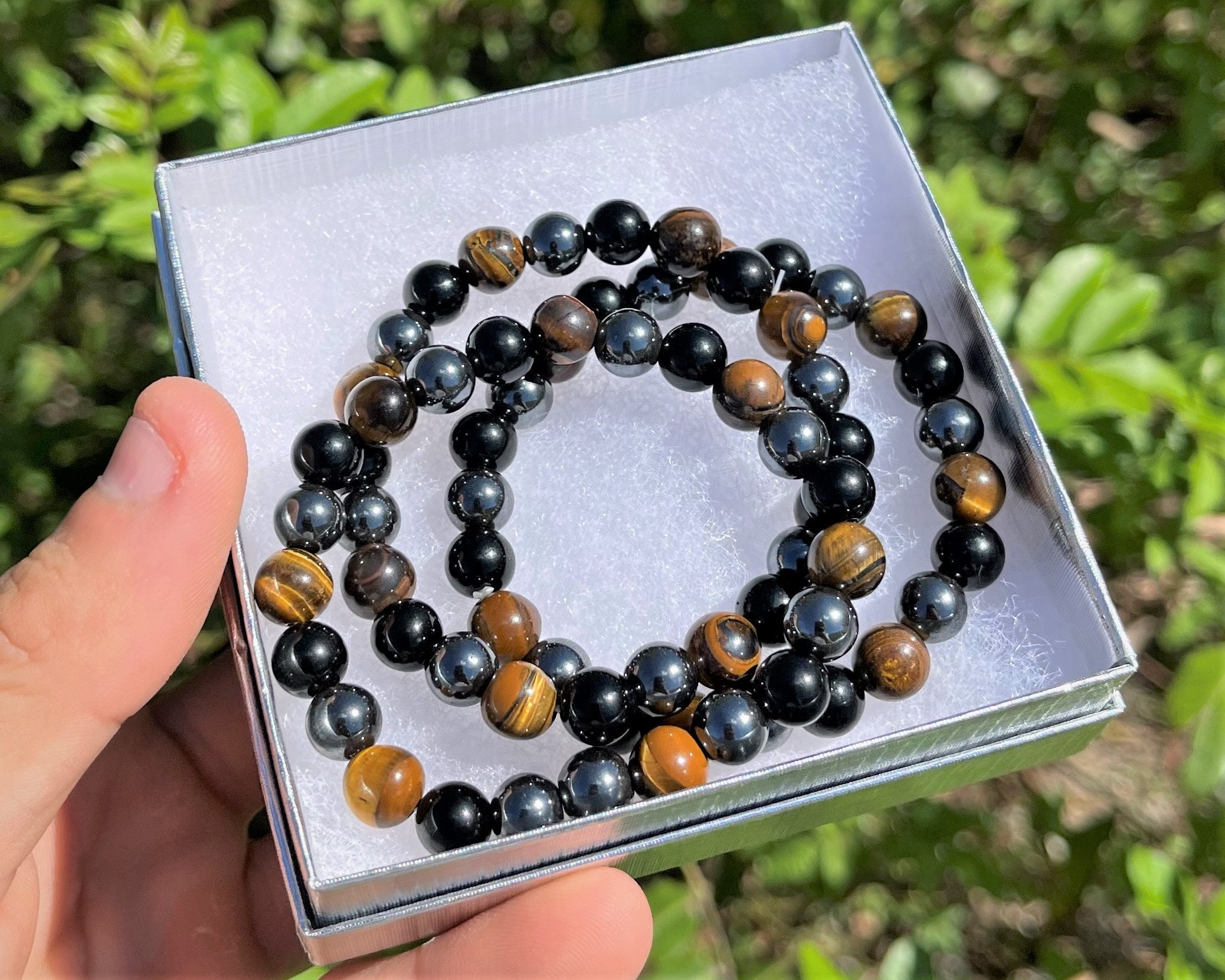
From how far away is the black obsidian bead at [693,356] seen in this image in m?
1.17

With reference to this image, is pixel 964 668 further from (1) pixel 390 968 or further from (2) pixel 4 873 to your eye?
(2) pixel 4 873

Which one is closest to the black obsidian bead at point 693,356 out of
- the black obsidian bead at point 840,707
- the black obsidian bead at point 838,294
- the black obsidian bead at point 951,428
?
the black obsidian bead at point 838,294

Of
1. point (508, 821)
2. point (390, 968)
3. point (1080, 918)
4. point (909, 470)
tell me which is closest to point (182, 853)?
point (390, 968)

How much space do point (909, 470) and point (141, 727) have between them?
3.25 ft

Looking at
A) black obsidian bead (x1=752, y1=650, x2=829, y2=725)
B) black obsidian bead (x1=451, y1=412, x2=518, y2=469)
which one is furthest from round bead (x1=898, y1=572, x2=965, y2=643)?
black obsidian bead (x1=451, y1=412, x2=518, y2=469)

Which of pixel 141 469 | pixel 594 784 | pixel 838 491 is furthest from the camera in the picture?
pixel 838 491

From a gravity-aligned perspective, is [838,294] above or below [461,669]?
above

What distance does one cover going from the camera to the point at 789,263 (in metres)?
1.22

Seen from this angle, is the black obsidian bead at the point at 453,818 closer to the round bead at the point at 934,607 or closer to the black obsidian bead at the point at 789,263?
the round bead at the point at 934,607

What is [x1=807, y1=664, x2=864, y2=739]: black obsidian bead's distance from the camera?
3.53ft

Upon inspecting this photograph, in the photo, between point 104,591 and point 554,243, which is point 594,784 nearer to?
point 104,591

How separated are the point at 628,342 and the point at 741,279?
147mm

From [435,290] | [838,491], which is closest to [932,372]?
[838,491]

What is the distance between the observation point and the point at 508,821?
989 mm
